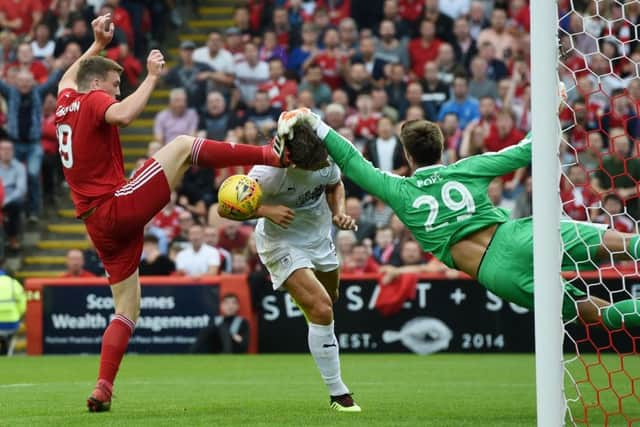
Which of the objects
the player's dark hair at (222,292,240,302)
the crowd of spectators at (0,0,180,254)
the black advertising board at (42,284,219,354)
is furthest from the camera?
the crowd of spectators at (0,0,180,254)

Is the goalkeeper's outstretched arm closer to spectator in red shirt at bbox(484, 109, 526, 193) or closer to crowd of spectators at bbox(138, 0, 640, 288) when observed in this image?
crowd of spectators at bbox(138, 0, 640, 288)

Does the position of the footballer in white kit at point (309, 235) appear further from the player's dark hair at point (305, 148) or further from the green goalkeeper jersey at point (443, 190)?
the green goalkeeper jersey at point (443, 190)

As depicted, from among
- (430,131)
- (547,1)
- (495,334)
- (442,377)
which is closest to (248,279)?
(495,334)

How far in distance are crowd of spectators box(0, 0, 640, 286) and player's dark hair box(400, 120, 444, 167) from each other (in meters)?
7.95

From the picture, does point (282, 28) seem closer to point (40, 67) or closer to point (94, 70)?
point (40, 67)

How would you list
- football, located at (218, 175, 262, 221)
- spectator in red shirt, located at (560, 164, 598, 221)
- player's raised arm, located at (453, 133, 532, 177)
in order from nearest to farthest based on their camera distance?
player's raised arm, located at (453, 133, 532, 177) < football, located at (218, 175, 262, 221) < spectator in red shirt, located at (560, 164, 598, 221)

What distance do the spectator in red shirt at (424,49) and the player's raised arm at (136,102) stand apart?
41.2 ft

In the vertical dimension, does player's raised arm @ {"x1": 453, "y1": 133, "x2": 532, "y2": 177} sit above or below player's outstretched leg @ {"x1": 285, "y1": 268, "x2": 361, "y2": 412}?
above

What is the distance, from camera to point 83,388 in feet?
37.0

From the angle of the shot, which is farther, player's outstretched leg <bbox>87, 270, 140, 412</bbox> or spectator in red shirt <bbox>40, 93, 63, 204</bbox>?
spectator in red shirt <bbox>40, 93, 63, 204</bbox>

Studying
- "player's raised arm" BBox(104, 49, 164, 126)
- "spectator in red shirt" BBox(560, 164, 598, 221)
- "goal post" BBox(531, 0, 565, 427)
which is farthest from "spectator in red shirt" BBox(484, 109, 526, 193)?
"goal post" BBox(531, 0, 565, 427)

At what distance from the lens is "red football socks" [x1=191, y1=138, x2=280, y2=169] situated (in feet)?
28.6

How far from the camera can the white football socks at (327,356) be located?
8930 millimetres

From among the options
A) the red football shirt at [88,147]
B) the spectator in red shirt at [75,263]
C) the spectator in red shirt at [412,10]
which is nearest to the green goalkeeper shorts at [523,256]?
the red football shirt at [88,147]
